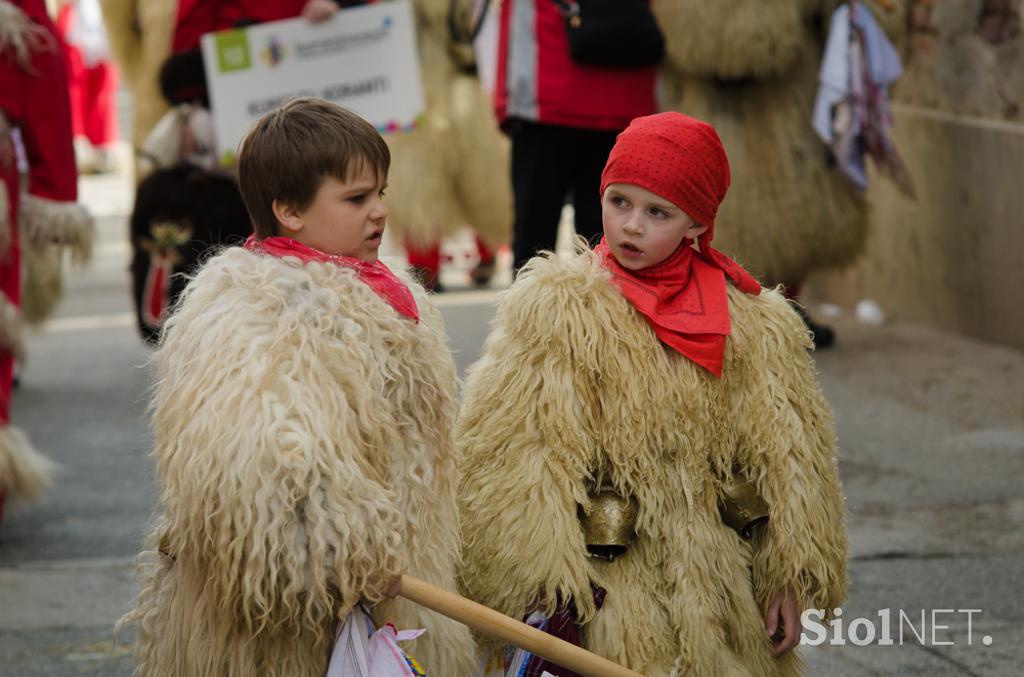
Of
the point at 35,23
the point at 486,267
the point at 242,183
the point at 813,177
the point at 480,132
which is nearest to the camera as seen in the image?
the point at 242,183

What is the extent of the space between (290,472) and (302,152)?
542 mm

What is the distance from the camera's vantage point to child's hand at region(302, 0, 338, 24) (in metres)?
6.19

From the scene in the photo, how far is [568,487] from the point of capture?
9.76ft

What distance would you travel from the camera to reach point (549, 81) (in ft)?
18.0

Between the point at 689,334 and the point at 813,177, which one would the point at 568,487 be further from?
the point at 813,177

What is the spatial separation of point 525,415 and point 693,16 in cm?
376

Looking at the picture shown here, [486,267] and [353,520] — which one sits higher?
[353,520]

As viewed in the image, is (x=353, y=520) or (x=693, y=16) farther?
(x=693, y=16)

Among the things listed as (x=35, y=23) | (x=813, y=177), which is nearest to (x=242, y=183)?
(x=35, y=23)

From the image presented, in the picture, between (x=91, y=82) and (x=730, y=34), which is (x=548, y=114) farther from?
(x=91, y=82)

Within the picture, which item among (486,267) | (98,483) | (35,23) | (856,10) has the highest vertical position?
(35,23)

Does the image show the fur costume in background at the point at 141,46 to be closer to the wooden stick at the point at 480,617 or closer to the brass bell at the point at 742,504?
the brass bell at the point at 742,504

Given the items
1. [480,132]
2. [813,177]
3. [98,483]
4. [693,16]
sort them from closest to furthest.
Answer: [98,483]
[693,16]
[813,177]
[480,132]

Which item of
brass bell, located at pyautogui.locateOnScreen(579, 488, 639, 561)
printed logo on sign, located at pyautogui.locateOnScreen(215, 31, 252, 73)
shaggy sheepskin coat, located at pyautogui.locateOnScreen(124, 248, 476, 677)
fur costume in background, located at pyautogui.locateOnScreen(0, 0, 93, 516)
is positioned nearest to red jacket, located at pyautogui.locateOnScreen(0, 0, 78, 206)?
fur costume in background, located at pyautogui.locateOnScreen(0, 0, 93, 516)
